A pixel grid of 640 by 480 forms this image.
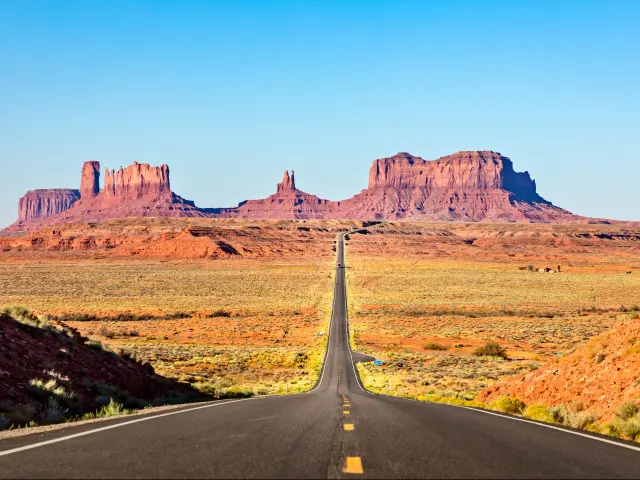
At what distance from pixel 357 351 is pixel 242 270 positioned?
233 feet

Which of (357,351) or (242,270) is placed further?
(242,270)

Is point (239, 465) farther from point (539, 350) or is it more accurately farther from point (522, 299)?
point (522, 299)

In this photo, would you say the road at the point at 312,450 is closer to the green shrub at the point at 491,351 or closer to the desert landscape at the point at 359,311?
the desert landscape at the point at 359,311

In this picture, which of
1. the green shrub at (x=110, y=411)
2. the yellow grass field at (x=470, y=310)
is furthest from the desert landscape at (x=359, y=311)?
the green shrub at (x=110, y=411)

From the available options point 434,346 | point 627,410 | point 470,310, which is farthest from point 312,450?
point 470,310

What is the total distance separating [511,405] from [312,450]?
10627mm

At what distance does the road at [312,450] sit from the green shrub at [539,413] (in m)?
2.94

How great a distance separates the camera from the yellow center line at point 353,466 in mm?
5758

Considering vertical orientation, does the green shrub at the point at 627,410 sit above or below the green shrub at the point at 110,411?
above

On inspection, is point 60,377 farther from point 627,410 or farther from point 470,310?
point 470,310

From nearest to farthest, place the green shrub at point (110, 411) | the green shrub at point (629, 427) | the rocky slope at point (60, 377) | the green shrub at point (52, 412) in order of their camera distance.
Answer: the green shrub at point (629, 427) → the green shrub at point (52, 412) → the rocky slope at point (60, 377) → the green shrub at point (110, 411)

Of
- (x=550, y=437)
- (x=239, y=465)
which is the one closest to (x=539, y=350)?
(x=550, y=437)

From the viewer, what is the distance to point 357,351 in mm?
44781

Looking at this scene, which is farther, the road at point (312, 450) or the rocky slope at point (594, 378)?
the rocky slope at point (594, 378)
